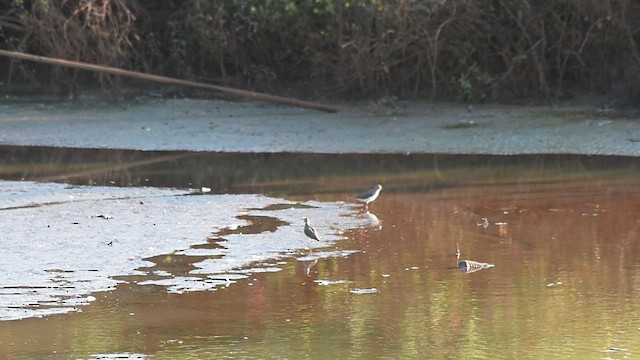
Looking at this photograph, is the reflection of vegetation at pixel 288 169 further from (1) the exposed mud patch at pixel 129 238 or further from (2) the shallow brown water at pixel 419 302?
(2) the shallow brown water at pixel 419 302

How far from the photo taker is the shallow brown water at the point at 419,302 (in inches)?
233

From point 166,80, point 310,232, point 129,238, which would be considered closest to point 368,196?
point 310,232

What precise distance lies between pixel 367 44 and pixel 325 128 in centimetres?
189

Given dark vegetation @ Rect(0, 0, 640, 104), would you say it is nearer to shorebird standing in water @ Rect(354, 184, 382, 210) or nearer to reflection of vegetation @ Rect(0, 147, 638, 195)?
reflection of vegetation @ Rect(0, 147, 638, 195)

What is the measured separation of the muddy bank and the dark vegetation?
541mm

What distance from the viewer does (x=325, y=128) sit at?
48.6 ft

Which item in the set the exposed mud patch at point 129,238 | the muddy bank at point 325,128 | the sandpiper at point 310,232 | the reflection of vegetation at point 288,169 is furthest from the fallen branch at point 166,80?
the sandpiper at point 310,232

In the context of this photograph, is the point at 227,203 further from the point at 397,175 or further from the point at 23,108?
the point at 23,108

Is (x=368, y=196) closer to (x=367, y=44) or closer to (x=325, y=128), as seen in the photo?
(x=325, y=128)

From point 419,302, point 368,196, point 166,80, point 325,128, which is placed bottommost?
point 419,302

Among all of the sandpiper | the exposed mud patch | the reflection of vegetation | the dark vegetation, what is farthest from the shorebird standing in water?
the dark vegetation

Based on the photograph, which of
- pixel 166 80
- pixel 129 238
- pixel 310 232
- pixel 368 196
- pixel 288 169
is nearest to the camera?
pixel 310 232

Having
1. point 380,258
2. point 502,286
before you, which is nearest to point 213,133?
point 380,258

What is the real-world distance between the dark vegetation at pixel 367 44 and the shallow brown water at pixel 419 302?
21.2ft
